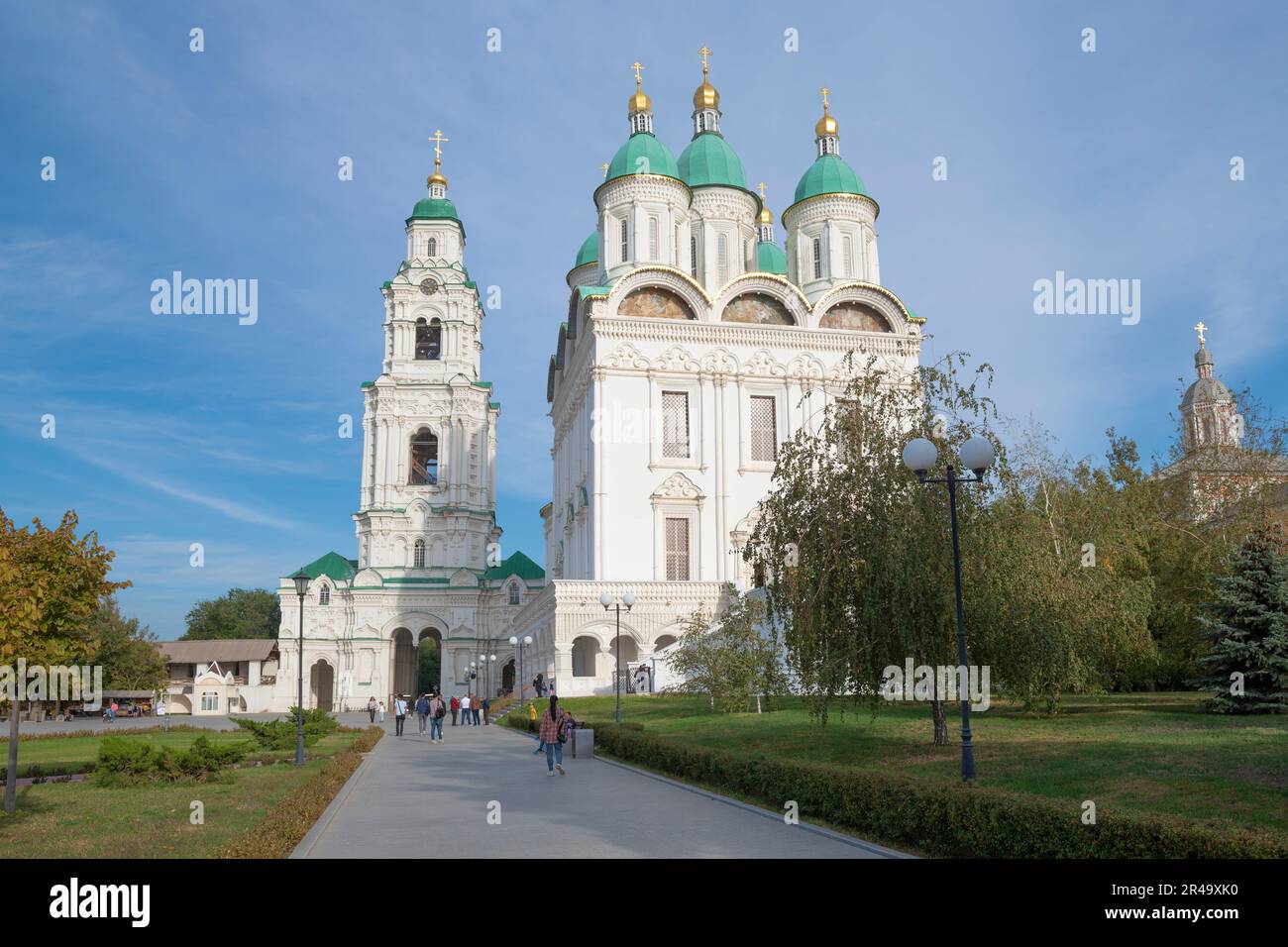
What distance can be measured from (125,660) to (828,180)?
4428cm

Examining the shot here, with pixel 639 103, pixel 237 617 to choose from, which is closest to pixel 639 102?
pixel 639 103

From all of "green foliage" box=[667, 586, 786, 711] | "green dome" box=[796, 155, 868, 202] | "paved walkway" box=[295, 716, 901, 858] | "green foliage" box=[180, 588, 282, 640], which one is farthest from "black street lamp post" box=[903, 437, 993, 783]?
"green foliage" box=[180, 588, 282, 640]

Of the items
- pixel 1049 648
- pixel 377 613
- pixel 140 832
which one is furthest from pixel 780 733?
pixel 377 613

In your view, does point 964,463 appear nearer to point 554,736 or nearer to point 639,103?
point 554,736

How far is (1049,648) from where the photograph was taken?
49.8ft

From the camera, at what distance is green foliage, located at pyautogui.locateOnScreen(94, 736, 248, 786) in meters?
16.6

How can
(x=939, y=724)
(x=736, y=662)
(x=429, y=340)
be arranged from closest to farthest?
1. (x=939, y=724)
2. (x=736, y=662)
3. (x=429, y=340)

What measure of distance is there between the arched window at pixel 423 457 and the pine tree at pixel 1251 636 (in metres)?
50.1

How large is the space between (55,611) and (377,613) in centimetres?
4712

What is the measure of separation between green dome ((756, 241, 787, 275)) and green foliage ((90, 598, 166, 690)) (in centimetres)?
3901

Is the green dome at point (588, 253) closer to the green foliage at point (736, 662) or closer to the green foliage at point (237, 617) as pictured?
the green foliage at point (736, 662)

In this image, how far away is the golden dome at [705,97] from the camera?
51.7 m

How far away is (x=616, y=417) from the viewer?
42.3 meters
